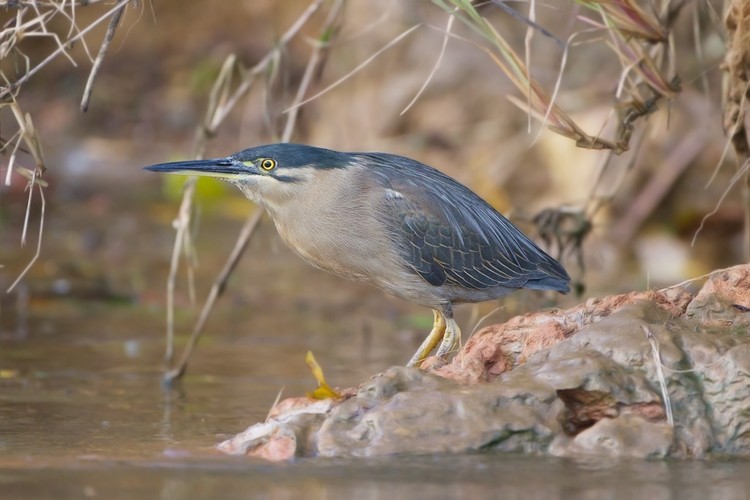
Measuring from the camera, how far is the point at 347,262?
541 centimetres

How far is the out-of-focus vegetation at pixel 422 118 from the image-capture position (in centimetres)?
938

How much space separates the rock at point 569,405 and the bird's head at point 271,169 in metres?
1.22

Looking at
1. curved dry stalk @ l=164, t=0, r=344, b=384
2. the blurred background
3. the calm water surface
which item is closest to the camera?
the calm water surface

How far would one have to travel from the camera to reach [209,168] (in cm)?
508

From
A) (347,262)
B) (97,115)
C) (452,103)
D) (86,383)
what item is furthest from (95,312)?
(97,115)

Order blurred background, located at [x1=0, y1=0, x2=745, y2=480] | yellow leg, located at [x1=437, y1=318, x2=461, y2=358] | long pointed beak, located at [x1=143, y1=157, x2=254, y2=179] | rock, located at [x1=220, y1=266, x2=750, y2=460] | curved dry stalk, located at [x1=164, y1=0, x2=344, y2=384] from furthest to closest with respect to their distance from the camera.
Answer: curved dry stalk, located at [x1=164, y1=0, x2=344, y2=384] → blurred background, located at [x1=0, y1=0, x2=745, y2=480] → yellow leg, located at [x1=437, y1=318, x2=461, y2=358] → long pointed beak, located at [x1=143, y1=157, x2=254, y2=179] → rock, located at [x1=220, y1=266, x2=750, y2=460]

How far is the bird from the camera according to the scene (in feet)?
17.4

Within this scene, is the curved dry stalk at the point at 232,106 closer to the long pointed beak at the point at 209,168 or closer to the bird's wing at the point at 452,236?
the bird's wing at the point at 452,236

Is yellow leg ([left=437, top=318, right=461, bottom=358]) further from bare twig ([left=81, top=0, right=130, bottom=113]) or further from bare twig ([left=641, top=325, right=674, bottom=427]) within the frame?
bare twig ([left=81, top=0, right=130, bottom=113])

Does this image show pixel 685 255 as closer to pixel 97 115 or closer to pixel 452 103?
pixel 452 103

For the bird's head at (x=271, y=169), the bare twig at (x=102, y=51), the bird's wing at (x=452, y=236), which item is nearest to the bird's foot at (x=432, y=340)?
the bird's wing at (x=452, y=236)

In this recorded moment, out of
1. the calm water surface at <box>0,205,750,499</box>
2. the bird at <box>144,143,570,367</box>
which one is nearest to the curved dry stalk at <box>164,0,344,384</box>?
the calm water surface at <box>0,205,750,499</box>

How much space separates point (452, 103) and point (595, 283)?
398cm

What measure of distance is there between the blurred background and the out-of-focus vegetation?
0.03 m
